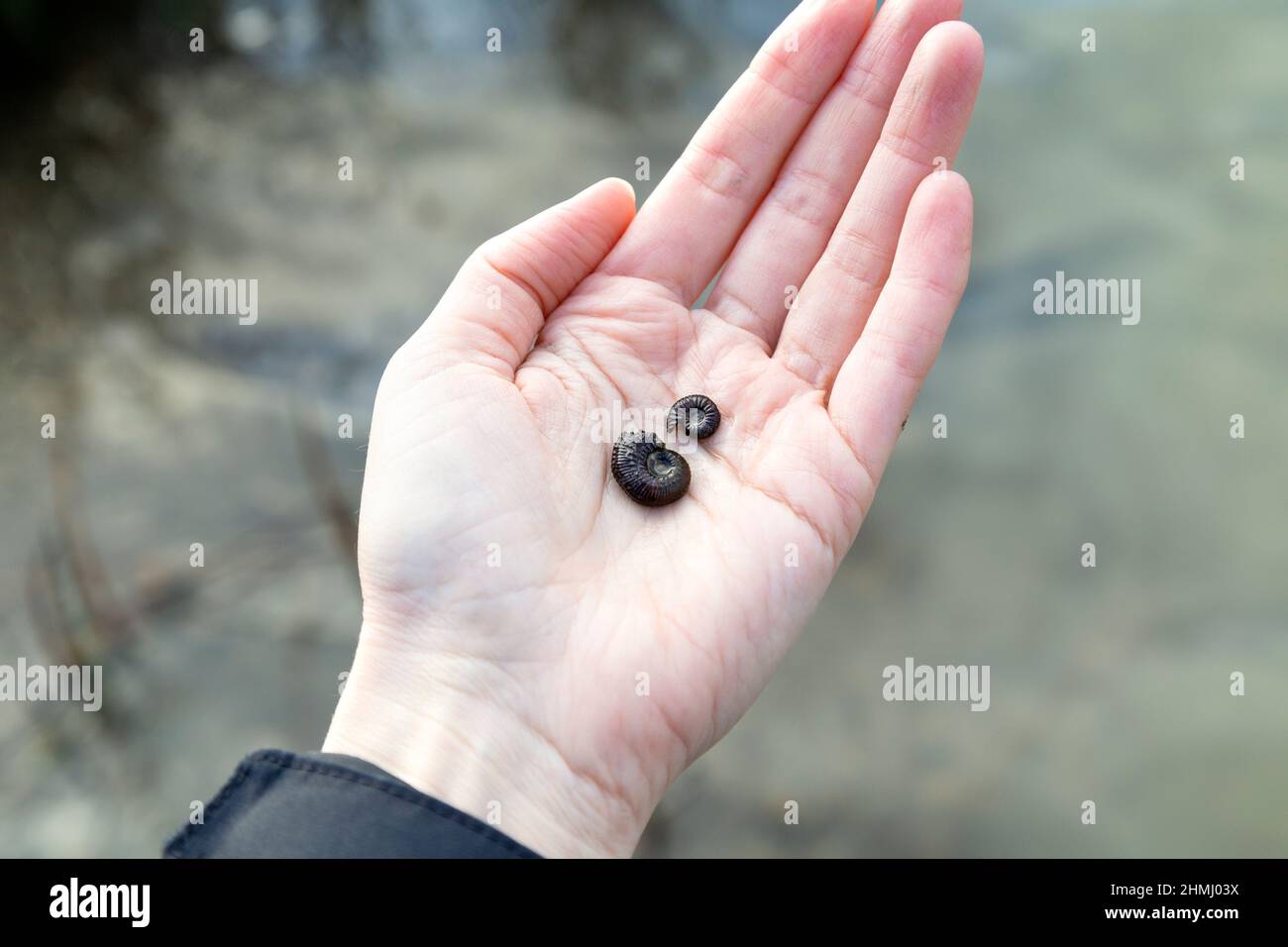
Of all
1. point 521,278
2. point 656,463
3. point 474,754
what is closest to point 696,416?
point 656,463

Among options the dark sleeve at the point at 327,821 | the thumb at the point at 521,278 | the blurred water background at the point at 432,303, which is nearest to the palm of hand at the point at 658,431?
the thumb at the point at 521,278

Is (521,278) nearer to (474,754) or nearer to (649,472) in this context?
(649,472)

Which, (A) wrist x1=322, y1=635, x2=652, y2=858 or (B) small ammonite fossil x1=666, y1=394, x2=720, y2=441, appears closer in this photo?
(A) wrist x1=322, y1=635, x2=652, y2=858

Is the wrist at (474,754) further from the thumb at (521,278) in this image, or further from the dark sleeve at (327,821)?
the thumb at (521,278)

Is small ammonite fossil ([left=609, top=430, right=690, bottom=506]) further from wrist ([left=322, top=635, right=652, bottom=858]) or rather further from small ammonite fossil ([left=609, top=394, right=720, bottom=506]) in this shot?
wrist ([left=322, top=635, right=652, bottom=858])

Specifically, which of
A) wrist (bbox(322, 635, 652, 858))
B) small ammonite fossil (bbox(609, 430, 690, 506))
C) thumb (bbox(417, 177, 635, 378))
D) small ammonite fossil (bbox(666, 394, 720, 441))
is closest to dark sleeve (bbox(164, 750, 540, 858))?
wrist (bbox(322, 635, 652, 858))

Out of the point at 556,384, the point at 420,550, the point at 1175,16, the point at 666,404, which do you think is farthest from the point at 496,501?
the point at 1175,16

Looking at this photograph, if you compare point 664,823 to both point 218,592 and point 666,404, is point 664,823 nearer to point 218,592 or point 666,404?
point 666,404
